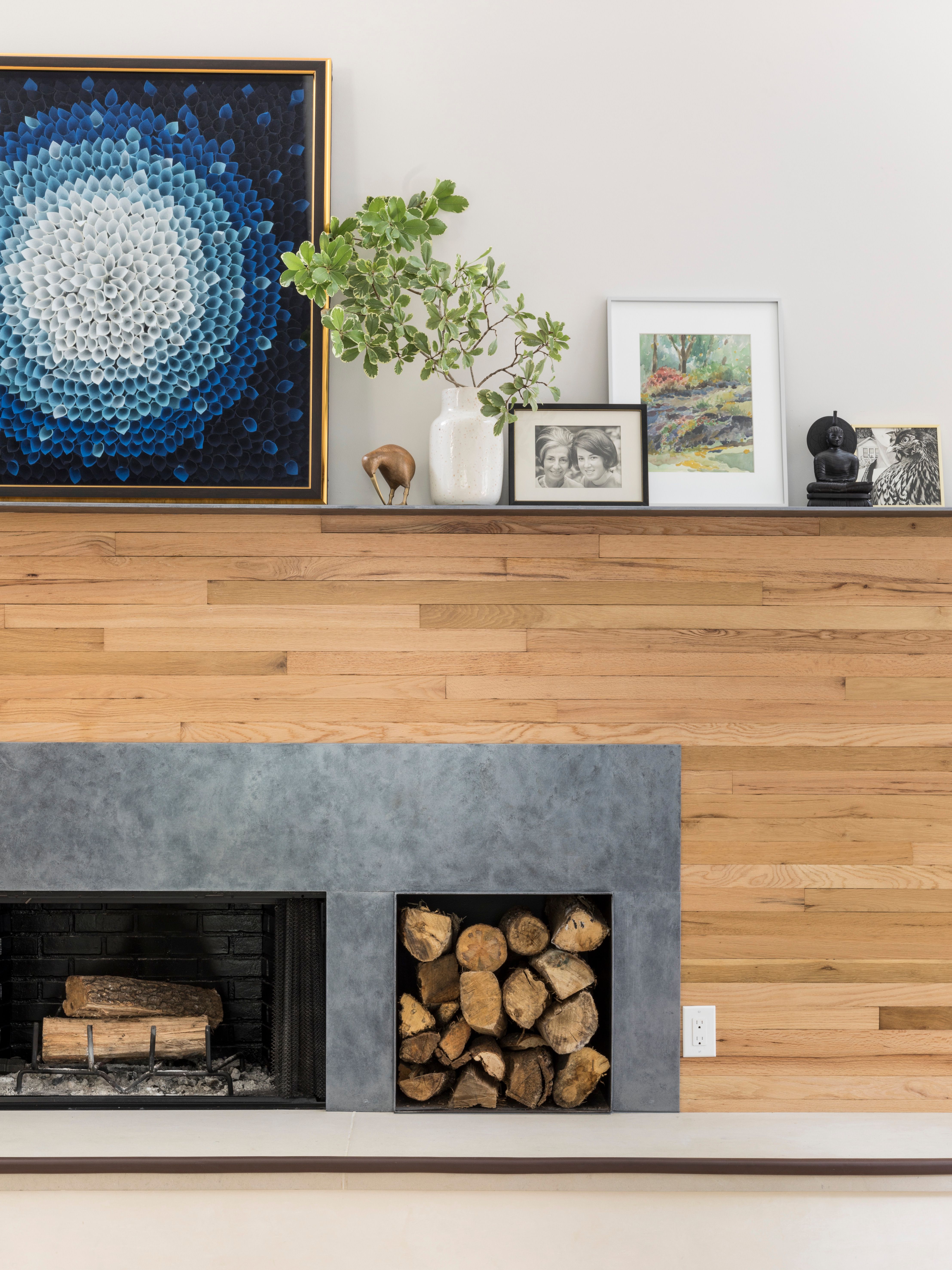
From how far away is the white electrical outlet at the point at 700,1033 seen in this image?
1874 millimetres

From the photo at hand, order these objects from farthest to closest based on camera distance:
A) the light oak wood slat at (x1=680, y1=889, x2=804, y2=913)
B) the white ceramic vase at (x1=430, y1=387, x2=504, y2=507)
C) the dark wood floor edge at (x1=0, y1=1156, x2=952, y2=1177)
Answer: the light oak wood slat at (x1=680, y1=889, x2=804, y2=913)
the white ceramic vase at (x1=430, y1=387, x2=504, y2=507)
the dark wood floor edge at (x1=0, y1=1156, x2=952, y2=1177)

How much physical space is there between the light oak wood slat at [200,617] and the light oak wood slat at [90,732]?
0.66 ft

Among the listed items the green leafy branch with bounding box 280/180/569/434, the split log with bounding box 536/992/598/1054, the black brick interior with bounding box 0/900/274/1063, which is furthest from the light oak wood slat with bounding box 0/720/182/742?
the split log with bounding box 536/992/598/1054

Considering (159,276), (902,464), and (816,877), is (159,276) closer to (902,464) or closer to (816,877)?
(902,464)

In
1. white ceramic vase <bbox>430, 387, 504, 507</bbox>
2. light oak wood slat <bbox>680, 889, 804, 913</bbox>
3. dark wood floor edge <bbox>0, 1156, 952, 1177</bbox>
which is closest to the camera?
dark wood floor edge <bbox>0, 1156, 952, 1177</bbox>

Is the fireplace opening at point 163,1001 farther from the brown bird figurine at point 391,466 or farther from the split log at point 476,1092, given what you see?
the brown bird figurine at point 391,466

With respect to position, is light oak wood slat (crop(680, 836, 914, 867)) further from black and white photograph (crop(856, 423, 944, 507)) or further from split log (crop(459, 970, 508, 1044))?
black and white photograph (crop(856, 423, 944, 507))

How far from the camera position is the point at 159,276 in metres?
1.85

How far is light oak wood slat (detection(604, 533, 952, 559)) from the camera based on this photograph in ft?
6.24

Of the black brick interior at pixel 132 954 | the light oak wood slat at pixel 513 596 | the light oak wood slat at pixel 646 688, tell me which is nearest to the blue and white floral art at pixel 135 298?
the light oak wood slat at pixel 513 596

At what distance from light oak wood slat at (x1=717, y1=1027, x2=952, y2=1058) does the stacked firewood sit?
271 millimetres

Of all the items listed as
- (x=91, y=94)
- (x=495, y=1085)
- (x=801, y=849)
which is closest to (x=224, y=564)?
(x=91, y=94)

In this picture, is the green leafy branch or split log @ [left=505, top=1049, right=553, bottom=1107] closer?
the green leafy branch

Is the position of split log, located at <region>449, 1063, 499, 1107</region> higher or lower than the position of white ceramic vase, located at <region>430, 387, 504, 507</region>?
lower
